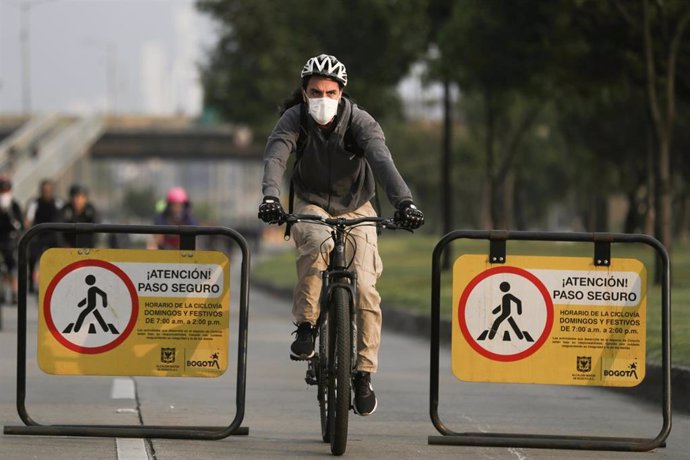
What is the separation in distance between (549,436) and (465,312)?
754 millimetres

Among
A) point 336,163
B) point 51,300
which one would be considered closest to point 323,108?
point 336,163

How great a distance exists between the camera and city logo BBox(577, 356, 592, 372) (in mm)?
8867

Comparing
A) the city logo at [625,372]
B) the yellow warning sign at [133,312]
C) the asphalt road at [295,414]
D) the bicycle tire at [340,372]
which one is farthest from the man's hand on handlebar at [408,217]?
the city logo at [625,372]

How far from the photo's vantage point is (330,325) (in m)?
8.42

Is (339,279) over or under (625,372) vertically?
over

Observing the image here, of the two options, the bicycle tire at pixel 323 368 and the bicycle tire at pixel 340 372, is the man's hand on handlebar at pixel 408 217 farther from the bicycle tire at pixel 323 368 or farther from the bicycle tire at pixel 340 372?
the bicycle tire at pixel 323 368

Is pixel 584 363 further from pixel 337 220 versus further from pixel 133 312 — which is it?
pixel 133 312

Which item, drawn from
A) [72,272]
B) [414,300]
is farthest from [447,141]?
[72,272]

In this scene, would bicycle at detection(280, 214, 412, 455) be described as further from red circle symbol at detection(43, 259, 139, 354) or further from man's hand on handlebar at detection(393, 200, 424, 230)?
red circle symbol at detection(43, 259, 139, 354)

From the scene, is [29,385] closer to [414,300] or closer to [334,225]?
[334,225]

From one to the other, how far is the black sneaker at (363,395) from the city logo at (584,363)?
1056mm

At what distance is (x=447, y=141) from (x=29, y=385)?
19.4 meters

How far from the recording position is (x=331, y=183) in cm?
902

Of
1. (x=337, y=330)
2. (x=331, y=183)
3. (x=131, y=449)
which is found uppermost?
(x=331, y=183)
